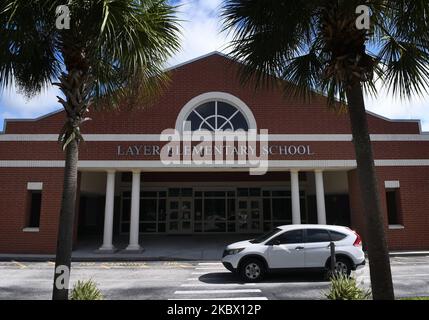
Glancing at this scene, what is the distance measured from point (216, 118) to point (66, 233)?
13.3 metres

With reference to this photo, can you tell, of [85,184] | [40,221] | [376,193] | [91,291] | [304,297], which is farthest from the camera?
[85,184]

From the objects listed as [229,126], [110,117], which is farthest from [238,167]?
[110,117]

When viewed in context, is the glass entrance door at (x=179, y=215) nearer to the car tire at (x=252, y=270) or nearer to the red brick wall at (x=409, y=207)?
the red brick wall at (x=409, y=207)

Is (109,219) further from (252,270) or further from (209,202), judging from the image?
(252,270)

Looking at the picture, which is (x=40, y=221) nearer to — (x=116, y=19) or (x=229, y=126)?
(x=229, y=126)

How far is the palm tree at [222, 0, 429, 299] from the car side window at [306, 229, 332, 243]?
16.7ft

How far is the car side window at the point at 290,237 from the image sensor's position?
1134 centimetres

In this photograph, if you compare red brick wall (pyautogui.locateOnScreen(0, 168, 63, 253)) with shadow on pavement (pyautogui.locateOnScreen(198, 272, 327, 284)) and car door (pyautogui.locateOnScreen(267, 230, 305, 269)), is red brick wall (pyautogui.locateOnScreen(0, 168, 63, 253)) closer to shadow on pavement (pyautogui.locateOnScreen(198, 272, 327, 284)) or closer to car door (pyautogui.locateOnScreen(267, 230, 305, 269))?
shadow on pavement (pyautogui.locateOnScreen(198, 272, 327, 284))

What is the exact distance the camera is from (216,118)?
61.3 feet

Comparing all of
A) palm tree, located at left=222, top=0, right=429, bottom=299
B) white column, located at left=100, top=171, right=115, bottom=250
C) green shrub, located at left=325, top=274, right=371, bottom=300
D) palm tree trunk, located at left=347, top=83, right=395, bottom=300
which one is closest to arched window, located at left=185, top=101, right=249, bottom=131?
white column, located at left=100, top=171, right=115, bottom=250

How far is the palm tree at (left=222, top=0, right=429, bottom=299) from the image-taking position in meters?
5.48

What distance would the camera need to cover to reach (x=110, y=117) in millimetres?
18547

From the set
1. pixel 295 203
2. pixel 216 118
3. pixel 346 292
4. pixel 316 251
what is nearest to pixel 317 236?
pixel 316 251

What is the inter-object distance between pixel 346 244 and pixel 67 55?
8991 millimetres
